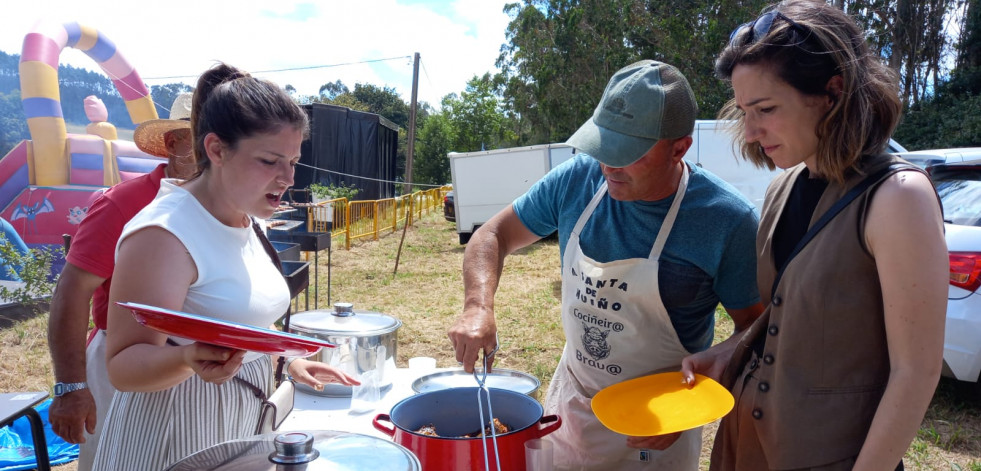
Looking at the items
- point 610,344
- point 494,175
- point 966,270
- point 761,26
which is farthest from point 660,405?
point 494,175

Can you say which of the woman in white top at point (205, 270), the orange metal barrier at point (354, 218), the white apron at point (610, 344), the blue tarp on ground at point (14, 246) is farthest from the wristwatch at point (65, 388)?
the orange metal barrier at point (354, 218)

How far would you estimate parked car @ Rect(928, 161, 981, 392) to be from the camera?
3270mm

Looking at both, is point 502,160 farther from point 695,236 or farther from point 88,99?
point 695,236

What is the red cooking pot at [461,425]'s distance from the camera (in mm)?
1016

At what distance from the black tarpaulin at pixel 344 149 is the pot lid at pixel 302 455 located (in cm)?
1833

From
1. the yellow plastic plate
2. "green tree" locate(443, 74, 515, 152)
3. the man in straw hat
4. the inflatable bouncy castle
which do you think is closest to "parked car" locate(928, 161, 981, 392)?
the yellow plastic plate

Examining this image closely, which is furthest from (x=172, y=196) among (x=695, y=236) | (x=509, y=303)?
(x=509, y=303)

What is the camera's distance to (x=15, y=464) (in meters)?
3.09

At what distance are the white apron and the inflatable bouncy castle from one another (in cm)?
929

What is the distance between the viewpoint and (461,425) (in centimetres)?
135

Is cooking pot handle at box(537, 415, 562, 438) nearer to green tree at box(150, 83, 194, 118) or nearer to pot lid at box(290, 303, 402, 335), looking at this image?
pot lid at box(290, 303, 402, 335)

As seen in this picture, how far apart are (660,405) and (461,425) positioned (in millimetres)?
441

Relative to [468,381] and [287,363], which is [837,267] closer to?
[468,381]

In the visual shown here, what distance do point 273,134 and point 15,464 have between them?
296 centimetres
